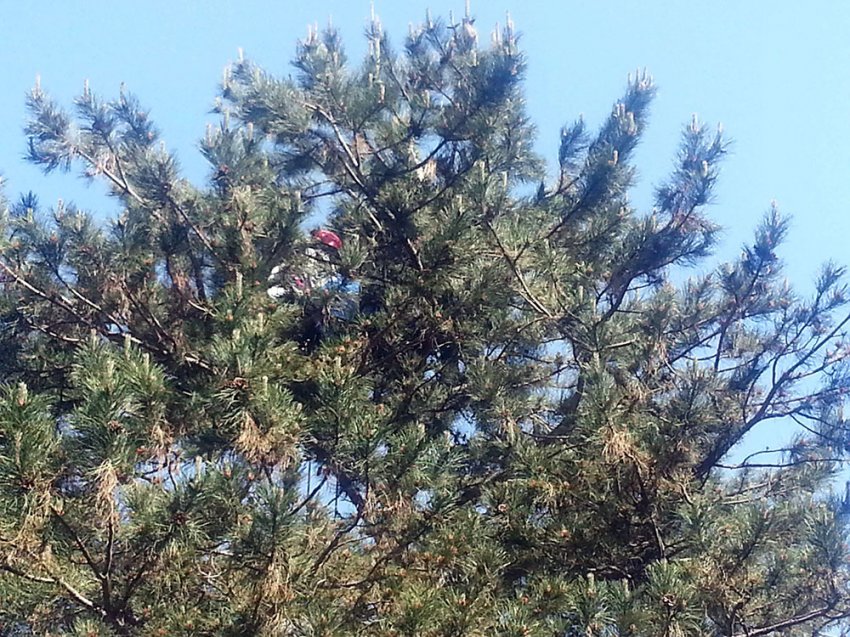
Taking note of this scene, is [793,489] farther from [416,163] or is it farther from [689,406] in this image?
[416,163]

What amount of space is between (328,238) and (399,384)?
1.08 metres

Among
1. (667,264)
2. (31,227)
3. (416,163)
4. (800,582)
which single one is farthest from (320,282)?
(800,582)

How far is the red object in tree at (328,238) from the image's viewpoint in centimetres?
Result: 557

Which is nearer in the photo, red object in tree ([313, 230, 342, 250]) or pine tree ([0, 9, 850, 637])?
pine tree ([0, 9, 850, 637])

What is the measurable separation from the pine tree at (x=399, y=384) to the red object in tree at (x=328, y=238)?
26 mm

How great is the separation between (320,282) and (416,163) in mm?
1033

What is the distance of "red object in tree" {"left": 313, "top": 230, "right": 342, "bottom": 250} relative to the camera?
5566 mm

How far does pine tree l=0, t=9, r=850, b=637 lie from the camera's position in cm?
340

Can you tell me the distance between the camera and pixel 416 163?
5852 millimetres

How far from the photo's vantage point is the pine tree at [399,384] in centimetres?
340

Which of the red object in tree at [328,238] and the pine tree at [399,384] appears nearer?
the pine tree at [399,384]

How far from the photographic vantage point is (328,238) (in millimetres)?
5617

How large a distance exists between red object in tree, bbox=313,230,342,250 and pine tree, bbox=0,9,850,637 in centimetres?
3

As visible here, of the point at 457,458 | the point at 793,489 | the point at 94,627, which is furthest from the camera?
the point at 793,489
